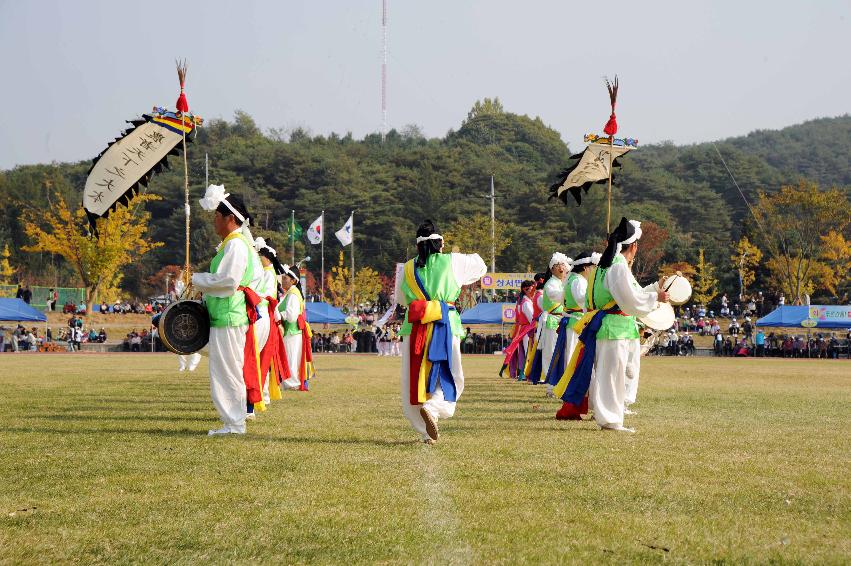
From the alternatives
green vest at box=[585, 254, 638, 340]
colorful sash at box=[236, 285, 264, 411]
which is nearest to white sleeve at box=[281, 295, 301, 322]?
colorful sash at box=[236, 285, 264, 411]

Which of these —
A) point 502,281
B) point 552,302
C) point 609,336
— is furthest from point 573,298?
point 502,281

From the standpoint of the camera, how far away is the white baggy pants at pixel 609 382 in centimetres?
991

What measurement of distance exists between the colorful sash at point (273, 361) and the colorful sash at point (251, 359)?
69.3 inches

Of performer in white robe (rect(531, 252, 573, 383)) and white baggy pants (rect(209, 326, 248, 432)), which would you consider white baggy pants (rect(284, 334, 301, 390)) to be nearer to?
performer in white robe (rect(531, 252, 573, 383))

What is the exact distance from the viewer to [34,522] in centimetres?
526

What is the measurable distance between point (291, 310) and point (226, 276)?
653cm

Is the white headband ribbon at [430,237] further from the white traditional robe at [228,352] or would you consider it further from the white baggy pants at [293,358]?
the white baggy pants at [293,358]

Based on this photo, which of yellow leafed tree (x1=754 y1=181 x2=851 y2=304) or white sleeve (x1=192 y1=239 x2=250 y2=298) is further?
yellow leafed tree (x1=754 y1=181 x2=851 y2=304)

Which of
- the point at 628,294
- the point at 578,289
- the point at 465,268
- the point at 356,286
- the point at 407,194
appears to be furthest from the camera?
the point at 407,194

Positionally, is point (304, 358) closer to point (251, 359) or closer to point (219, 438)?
point (251, 359)

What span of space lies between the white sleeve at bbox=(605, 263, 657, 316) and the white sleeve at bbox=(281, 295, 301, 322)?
23.7ft

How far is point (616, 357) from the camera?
399 inches

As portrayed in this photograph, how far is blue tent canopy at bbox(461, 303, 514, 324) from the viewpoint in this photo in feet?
139

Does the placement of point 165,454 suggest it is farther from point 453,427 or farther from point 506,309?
point 506,309
